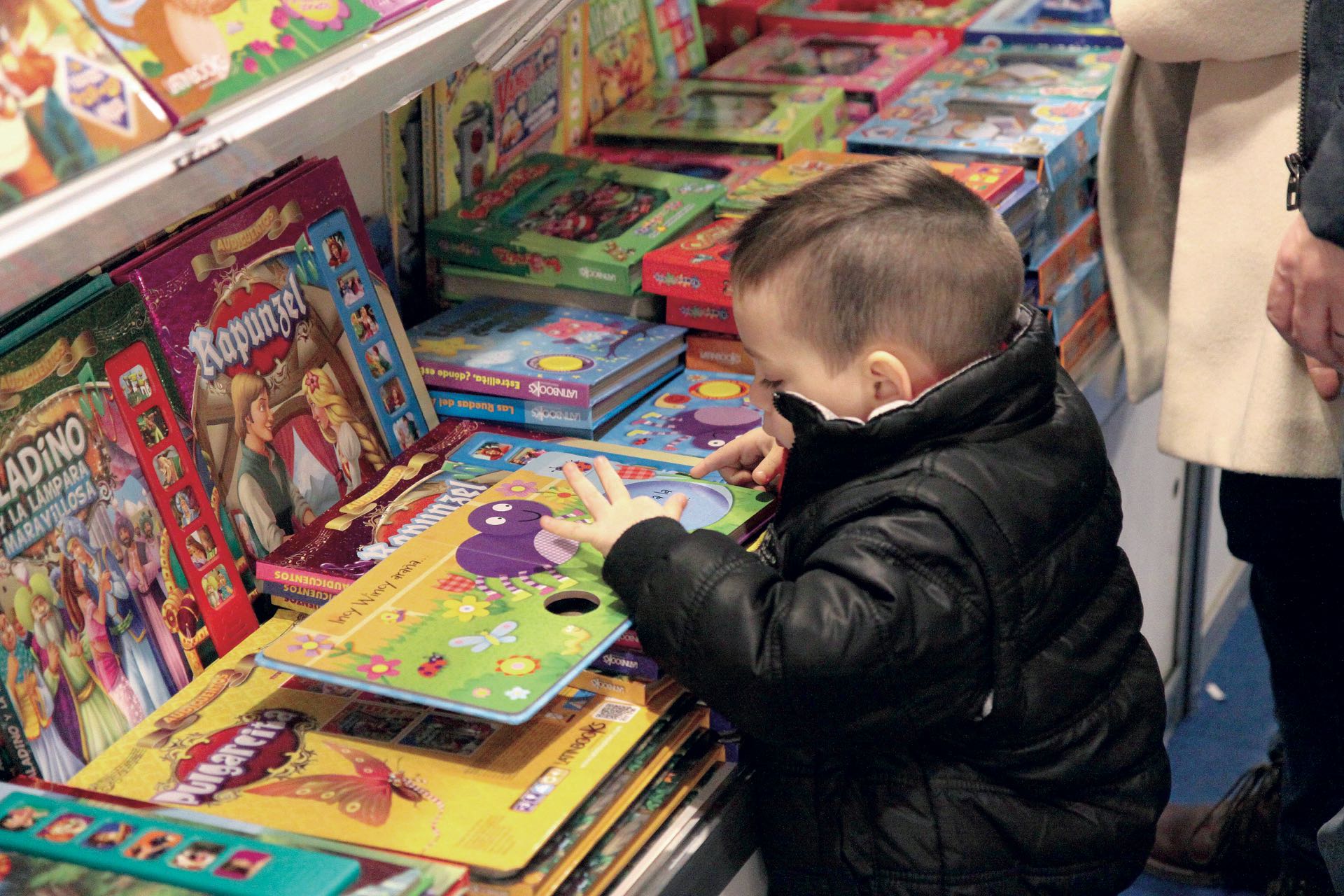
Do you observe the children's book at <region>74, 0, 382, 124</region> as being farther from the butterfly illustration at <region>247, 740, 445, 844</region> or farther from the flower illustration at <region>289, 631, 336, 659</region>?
the butterfly illustration at <region>247, 740, 445, 844</region>

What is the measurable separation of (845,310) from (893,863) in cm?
49

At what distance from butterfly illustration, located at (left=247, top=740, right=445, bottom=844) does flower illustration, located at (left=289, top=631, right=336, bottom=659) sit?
97 millimetres

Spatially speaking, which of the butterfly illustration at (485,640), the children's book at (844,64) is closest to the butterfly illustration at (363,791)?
the butterfly illustration at (485,640)

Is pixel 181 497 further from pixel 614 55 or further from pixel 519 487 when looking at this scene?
pixel 614 55

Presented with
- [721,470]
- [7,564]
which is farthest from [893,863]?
[7,564]

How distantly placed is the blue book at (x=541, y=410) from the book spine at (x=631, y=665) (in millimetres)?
433

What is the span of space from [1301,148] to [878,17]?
1.22m

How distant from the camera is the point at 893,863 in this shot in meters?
1.32

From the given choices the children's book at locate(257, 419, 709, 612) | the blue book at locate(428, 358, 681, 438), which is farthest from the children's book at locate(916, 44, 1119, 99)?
the children's book at locate(257, 419, 709, 612)

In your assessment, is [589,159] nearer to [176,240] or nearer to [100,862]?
[176,240]

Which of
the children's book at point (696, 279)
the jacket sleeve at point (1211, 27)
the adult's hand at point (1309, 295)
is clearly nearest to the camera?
the adult's hand at point (1309, 295)

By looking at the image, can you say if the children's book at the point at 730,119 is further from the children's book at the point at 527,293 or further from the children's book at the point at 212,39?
the children's book at the point at 212,39

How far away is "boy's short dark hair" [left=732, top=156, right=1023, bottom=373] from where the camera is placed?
1.27 meters

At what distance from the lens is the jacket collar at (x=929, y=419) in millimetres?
1250
